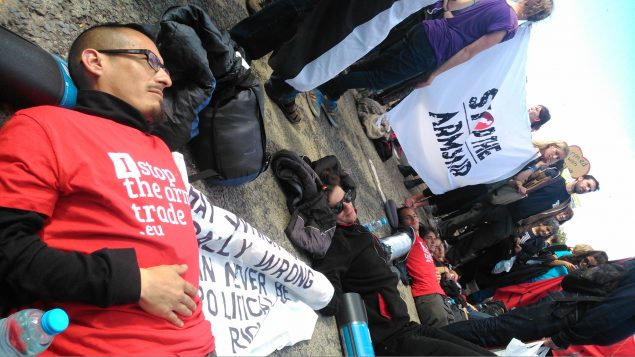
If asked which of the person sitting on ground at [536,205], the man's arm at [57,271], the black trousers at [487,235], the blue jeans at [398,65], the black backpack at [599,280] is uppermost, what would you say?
the blue jeans at [398,65]

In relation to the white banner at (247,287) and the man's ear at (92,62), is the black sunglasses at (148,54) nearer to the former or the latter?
the man's ear at (92,62)

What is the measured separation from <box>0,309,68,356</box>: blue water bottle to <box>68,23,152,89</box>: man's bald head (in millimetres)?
832

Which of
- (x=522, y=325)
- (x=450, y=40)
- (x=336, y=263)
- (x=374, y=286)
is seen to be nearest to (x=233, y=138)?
(x=336, y=263)

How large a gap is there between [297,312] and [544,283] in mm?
4694

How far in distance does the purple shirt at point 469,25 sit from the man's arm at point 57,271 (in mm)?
3041

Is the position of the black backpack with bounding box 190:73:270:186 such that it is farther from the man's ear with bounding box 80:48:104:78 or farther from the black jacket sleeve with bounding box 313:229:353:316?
the black jacket sleeve with bounding box 313:229:353:316

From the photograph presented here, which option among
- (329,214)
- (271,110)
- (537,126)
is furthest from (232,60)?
(537,126)

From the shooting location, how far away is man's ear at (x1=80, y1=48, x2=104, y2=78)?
1.47m

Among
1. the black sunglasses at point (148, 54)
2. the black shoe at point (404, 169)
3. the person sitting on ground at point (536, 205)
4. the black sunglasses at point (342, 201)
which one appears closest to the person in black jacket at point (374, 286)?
the black sunglasses at point (342, 201)

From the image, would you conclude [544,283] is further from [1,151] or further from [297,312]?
[1,151]

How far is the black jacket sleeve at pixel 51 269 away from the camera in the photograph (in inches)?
40.3

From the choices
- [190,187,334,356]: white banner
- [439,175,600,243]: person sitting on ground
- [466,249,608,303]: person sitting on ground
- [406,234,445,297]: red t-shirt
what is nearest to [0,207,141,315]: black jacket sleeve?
[190,187,334,356]: white banner

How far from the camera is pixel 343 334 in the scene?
2.91 metres

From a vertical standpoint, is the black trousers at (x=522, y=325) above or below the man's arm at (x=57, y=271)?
below
